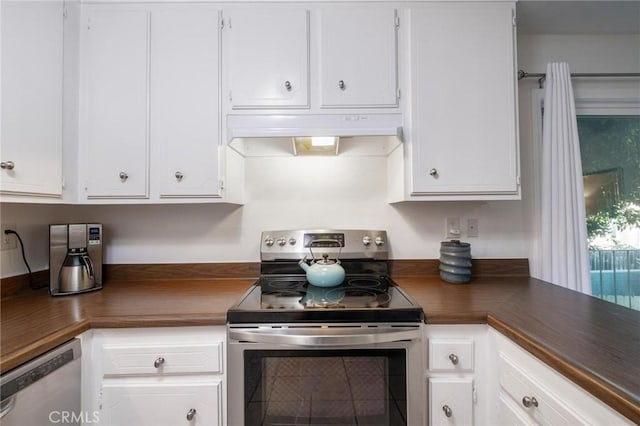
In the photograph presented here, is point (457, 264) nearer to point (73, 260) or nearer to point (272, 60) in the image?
point (272, 60)

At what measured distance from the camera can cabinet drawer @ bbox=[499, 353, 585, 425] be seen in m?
0.77

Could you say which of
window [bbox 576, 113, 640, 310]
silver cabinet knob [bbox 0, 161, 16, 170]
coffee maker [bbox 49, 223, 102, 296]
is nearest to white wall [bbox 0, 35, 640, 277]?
coffee maker [bbox 49, 223, 102, 296]

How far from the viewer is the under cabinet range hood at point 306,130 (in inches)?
51.6

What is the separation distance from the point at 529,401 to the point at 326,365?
0.66 m

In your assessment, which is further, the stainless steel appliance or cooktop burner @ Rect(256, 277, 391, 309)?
cooktop burner @ Rect(256, 277, 391, 309)

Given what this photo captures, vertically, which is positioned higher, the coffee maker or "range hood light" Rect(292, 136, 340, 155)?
"range hood light" Rect(292, 136, 340, 155)

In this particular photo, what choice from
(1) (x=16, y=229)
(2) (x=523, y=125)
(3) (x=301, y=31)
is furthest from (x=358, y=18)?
(1) (x=16, y=229)

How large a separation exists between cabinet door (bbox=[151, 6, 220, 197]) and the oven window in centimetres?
88

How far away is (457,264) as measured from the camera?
1528 mm

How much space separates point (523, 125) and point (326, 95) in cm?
126

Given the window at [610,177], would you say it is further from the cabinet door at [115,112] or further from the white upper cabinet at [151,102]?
the cabinet door at [115,112]

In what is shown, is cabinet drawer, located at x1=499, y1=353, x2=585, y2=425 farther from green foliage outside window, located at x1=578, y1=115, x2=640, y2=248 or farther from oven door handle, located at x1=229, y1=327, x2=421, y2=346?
green foliage outside window, located at x1=578, y1=115, x2=640, y2=248

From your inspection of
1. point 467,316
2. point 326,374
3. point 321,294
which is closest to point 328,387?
point 326,374

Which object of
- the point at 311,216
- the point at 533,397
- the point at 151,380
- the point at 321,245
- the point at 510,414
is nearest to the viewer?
the point at 533,397
